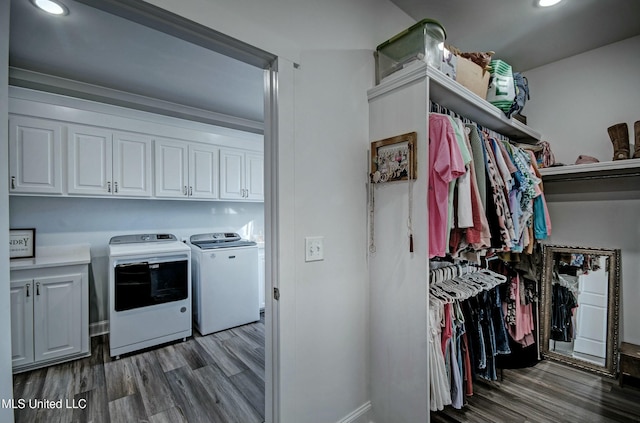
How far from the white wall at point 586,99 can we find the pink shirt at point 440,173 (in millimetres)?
1795

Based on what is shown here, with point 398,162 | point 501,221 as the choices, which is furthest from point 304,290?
point 501,221

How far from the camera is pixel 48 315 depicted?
2312mm

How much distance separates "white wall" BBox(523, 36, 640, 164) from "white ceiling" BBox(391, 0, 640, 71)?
0.12m

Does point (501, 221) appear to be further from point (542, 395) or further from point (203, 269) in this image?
point (203, 269)

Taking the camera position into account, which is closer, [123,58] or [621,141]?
[621,141]

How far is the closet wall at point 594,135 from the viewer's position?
2.05 m

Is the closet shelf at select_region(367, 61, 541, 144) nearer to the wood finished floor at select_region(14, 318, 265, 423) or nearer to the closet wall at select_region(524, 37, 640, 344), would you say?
the closet wall at select_region(524, 37, 640, 344)

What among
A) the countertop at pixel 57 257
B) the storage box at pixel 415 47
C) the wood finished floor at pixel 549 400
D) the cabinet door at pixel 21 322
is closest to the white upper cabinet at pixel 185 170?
the countertop at pixel 57 257

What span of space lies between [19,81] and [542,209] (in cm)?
438

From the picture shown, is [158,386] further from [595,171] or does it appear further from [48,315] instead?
[595,171]

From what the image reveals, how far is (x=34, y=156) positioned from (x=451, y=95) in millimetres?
3337

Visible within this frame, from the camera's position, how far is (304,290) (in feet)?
4.52

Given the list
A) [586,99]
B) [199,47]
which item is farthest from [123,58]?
[586,99]

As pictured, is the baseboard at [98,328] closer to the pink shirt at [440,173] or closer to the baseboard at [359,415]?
the baseboard at [359,415]
